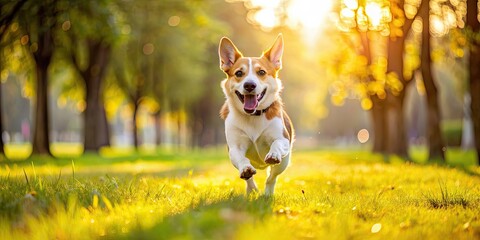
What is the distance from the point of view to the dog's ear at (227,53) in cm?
783

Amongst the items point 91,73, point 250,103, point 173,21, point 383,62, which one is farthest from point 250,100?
point 173,21

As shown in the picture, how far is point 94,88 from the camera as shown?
26.7 metres

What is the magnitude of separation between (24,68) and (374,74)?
45.2ft

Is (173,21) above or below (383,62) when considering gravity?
above

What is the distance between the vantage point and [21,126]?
7462 cm

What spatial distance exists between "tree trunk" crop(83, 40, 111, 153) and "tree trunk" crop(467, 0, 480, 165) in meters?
15.8

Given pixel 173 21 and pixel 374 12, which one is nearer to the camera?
pixel 374 12

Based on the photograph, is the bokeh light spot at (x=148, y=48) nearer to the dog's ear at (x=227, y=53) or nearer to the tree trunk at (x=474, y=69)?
the tree trunk at (x=474, y=69)

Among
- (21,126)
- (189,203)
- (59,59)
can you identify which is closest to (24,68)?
(59,59)

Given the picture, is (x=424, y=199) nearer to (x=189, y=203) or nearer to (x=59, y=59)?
(x=189, y=203)

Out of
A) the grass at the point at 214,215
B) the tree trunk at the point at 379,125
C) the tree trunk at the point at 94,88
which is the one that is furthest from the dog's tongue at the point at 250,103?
the tree trunk at the point at 94,88

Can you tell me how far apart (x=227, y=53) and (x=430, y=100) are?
1060cm

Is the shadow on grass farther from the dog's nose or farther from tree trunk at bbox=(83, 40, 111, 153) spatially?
tree trunk at bbox=(83, 40, 111, 153)

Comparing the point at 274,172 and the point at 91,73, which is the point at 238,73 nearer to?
the point at 274,172
